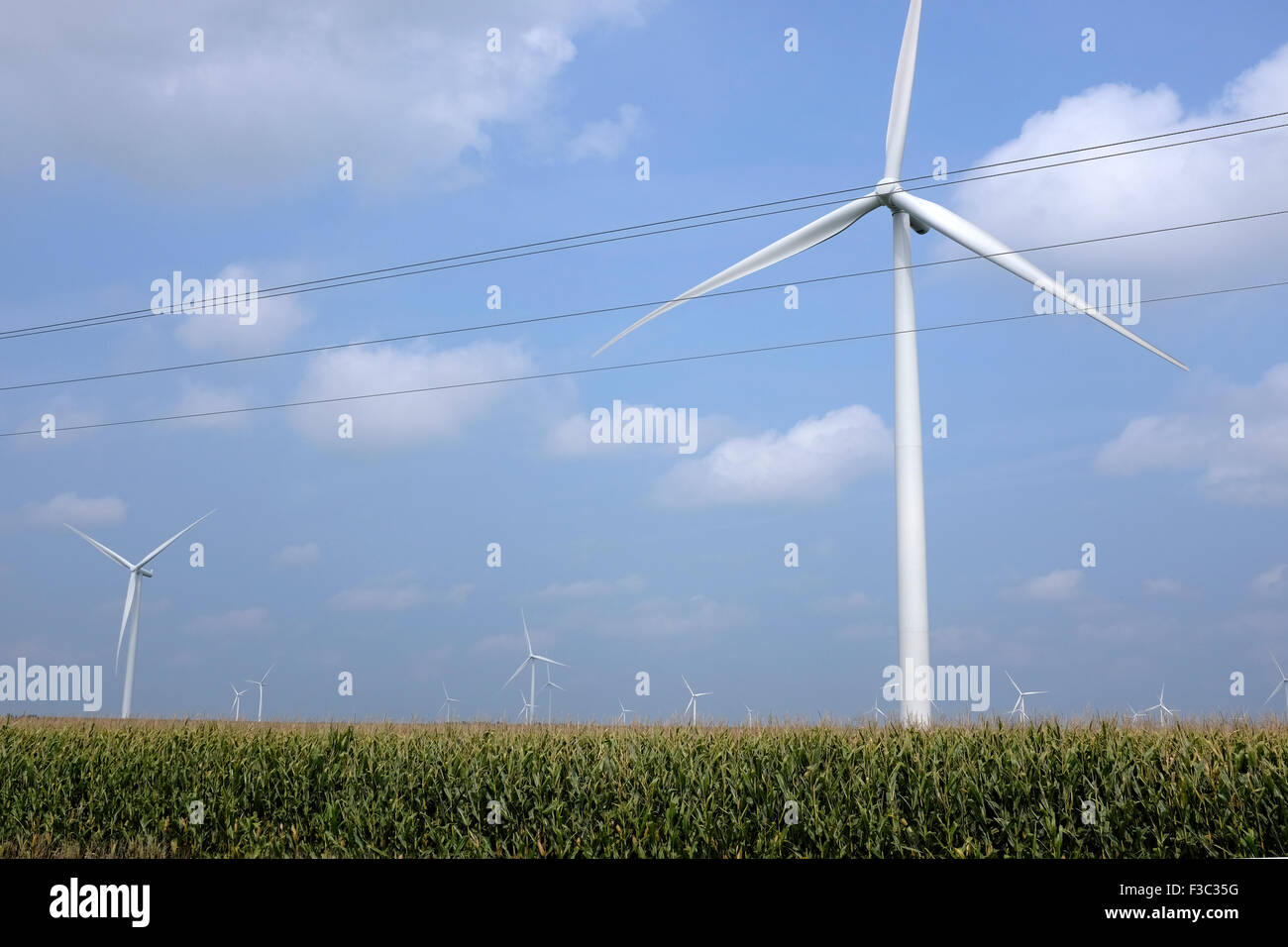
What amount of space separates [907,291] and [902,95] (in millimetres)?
7747

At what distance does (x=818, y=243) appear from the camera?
95.3ft

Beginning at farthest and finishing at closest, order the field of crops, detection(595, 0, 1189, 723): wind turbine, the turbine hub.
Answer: the turbine hub, detection(595, 0, 1189, 723): wind turbine, the field of crops

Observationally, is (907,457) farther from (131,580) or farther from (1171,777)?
(131,580)

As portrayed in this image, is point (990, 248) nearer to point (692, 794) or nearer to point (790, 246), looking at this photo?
point (790, 246)

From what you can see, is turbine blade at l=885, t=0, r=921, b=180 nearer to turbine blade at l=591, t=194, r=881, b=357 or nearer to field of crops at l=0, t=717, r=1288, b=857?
turbine blade at l=591, t=194, r=881, b=357

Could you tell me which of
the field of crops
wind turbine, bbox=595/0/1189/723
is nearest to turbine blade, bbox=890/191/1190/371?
wind turbine, bbox=595/0/1189/723

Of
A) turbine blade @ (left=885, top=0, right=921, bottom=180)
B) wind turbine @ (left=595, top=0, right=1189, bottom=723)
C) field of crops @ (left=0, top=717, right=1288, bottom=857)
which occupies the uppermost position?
turbine blade @ (left=885, top=0, right=921, bottom=180)

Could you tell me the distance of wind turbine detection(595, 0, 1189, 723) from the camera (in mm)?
22616

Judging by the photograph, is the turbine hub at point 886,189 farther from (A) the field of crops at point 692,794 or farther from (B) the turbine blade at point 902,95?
(A) the field of crops at point 692,794

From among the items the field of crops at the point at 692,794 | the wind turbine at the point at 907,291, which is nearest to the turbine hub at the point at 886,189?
the wind turbine at the point at 907,291

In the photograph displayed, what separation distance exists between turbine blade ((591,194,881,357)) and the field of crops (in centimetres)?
1285
